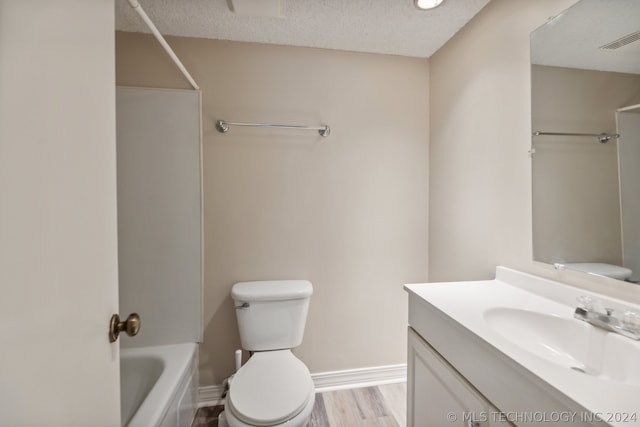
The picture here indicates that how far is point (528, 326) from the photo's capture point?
0.96 metres

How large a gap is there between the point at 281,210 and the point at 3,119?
4.59ft

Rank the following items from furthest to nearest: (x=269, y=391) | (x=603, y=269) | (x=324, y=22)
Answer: (x=324, y=22) → (x=269, y=391) → (x=603, y=269)

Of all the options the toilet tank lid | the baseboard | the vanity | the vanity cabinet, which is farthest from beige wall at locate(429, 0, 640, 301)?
the toilet tank lid

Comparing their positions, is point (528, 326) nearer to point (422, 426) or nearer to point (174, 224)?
point (422, 426)

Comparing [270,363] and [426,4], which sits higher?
[426,4]

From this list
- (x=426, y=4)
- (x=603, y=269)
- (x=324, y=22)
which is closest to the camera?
(x=603, y=269)

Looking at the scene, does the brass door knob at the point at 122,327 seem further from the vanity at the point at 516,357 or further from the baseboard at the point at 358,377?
the baseboard at the point at 358,377

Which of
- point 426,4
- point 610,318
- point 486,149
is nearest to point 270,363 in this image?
→ point 610,318

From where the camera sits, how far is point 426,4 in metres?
1.33

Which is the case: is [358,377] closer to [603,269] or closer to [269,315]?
[269,315]

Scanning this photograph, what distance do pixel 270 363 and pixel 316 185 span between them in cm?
103

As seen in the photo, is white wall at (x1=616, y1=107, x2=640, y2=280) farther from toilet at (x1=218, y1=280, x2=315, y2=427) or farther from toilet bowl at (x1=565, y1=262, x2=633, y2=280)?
toilet at (x1=218, y1=280, x2=315, y2=427)

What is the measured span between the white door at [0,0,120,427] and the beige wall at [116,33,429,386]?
106 centimetres

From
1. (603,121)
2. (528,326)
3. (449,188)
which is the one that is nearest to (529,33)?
(603,121)
